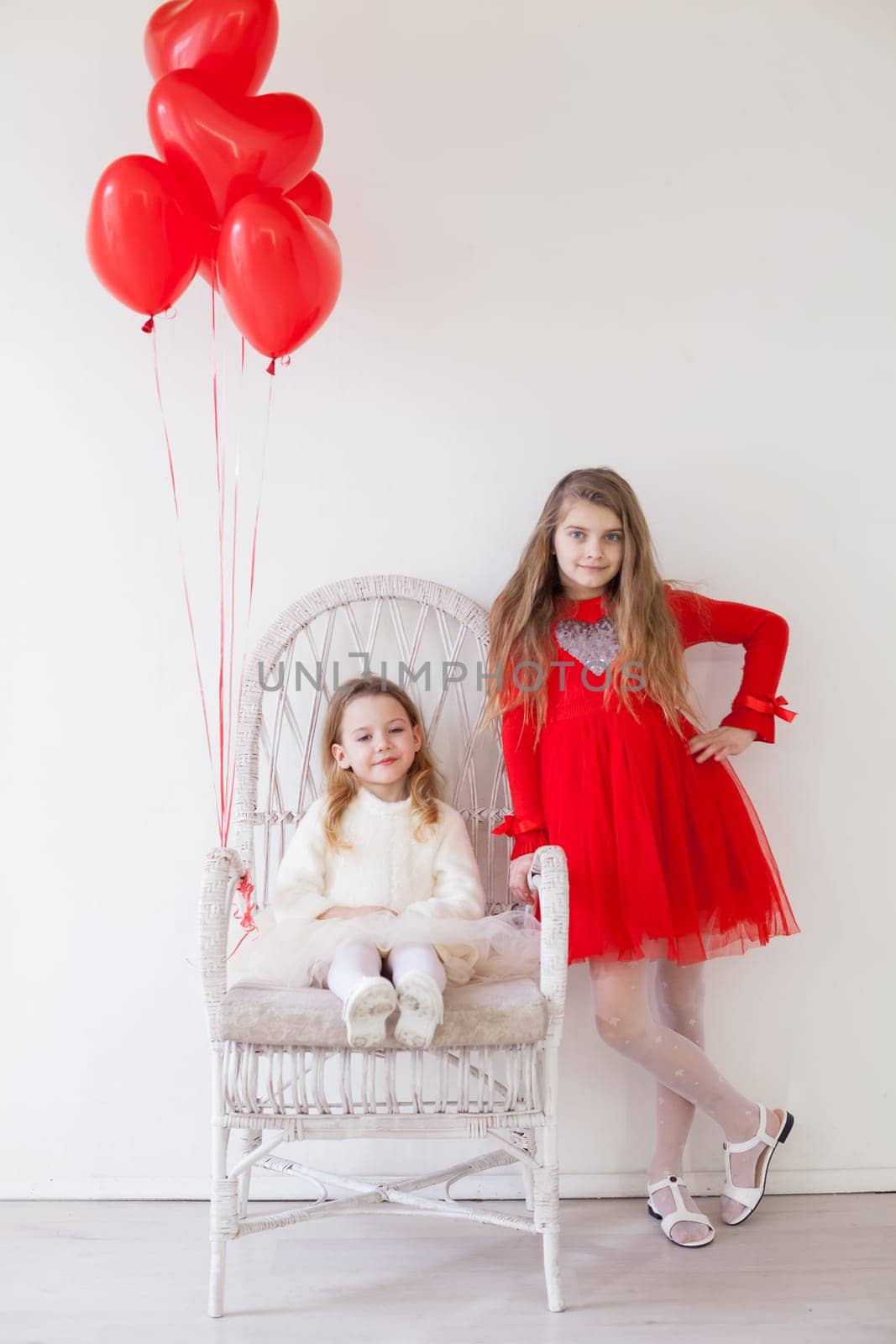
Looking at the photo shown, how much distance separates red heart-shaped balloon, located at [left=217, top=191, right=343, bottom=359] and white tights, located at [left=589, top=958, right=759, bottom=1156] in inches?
A: 43.0

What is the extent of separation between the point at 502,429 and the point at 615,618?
435 millimetres

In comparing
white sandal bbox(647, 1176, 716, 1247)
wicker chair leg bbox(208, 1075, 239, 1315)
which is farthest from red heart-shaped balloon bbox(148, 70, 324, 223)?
white sandal bbox(647, 1176, 716, 1247)

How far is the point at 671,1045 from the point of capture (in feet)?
5.39

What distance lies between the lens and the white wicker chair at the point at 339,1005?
4.43 feet

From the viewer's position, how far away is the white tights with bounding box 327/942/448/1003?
53.1 inches

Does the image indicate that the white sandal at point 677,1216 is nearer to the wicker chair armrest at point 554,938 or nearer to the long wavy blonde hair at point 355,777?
the wicker chair armrest at point 554,938

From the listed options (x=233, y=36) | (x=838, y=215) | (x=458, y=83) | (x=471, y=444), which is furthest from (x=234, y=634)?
(x=838, y=215)

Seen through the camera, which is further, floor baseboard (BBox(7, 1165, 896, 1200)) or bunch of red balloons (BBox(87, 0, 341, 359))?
floor baseboard (BBox(7, 1165, 896, 1200))

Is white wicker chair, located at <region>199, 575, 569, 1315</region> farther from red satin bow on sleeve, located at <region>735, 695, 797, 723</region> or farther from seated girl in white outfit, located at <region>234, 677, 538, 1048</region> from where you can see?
red satin bow on sleeve, located at <region>735, 695, 797, 723</region>

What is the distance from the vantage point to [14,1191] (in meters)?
1.79

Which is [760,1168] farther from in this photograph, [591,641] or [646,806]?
[591,641]

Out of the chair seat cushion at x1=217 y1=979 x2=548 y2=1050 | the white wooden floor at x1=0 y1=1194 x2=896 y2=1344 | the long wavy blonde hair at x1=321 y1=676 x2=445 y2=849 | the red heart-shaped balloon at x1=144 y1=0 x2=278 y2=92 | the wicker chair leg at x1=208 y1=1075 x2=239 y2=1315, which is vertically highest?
the red heart-shaped balloon at x1=144 y1=0 x2=278 y2=92

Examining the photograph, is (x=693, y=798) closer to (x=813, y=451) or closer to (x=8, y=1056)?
(x=813, y=451)

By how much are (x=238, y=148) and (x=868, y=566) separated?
4.22 feet
